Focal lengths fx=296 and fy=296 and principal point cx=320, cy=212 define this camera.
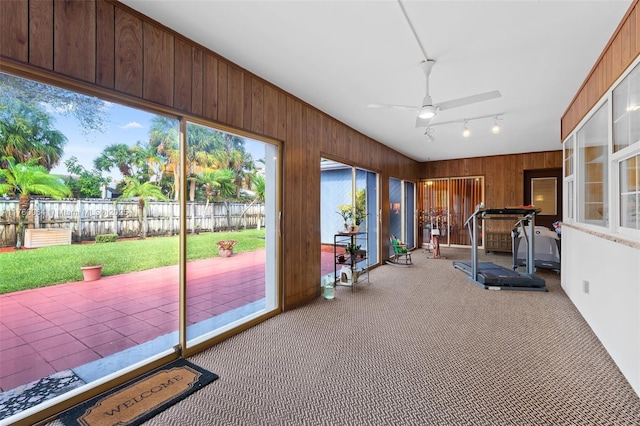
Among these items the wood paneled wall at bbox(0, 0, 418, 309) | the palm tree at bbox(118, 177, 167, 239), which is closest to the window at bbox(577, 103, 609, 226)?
the wood paneled wall at bbox(0, 0, 418, 309)

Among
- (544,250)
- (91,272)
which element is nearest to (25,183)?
(91,272)

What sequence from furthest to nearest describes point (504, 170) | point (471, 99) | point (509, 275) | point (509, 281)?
point (504, 170), point (509, 275), point (509, 281), point (471, 99)

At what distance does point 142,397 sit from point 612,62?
454cm

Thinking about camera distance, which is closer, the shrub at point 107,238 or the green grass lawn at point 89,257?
the green grass lawn at point 89,257

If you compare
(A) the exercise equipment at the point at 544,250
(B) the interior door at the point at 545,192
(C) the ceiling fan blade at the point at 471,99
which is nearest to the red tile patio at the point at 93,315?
(C) the ceiling fan blade at the point at 471,99

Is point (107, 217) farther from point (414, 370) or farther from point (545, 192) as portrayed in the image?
point (545, 192)

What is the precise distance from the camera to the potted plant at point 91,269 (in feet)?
7.04

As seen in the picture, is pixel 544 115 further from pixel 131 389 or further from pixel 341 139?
pixel 131 389

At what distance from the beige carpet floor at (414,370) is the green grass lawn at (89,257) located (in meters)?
0.93

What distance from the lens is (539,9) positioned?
2178 millimetres

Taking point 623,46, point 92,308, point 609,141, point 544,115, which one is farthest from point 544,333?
point 92,308

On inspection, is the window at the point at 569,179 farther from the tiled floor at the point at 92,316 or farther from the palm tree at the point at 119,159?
the palm tree at the point at 119,159

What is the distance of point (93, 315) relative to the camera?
87.0 inches

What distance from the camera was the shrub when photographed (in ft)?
7.27
